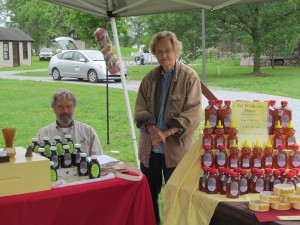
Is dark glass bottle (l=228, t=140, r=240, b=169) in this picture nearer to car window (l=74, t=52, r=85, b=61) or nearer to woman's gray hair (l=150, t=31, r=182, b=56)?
woman's gray hair (l=150, t=31, r=182, b=56)

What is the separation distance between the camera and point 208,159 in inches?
109

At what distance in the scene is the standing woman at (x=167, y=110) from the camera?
3.30m

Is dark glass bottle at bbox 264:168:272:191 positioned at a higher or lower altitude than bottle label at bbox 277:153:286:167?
lower

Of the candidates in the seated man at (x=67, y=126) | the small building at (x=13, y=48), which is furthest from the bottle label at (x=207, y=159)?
the small building at (x=13, y=48)

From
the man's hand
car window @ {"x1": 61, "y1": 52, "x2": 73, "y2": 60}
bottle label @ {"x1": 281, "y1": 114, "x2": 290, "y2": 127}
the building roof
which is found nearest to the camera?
bottle label @ {"x1": 281, "y1": 114, "x2": 290, "y2": 127}

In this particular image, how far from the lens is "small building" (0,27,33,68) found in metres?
29.9

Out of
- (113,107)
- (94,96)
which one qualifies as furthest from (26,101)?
(113,107)

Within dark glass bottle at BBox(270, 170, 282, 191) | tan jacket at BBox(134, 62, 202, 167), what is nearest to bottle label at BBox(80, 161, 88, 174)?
tan jacket at BBox(134, 62, 202, 167)

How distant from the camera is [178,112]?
3334 millimetres

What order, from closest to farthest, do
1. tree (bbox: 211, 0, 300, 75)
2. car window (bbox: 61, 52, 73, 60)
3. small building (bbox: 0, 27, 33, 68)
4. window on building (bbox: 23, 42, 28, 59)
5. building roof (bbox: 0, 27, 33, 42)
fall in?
car window (bbox: 61, 52, 73, 60)
tree (bbox: 211, 0, 300, 75)
small building (bbox: 0, 27, 33, 68)
building roof (bbox: 0, 27, 33, 42)
window on building (bbox: 23, 42, 28, 59)

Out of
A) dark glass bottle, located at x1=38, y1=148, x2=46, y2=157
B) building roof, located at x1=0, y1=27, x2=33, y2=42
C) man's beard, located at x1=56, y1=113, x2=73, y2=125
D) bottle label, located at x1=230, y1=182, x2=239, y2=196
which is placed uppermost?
building roof, located at x1=0, y1=27, x2=33, y2=42

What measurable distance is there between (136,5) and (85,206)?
2120 mm

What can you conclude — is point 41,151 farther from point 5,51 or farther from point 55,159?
point 5,51

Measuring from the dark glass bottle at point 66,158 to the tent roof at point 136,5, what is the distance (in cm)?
167
